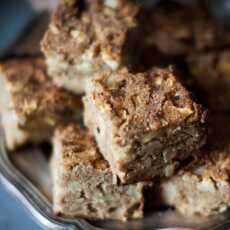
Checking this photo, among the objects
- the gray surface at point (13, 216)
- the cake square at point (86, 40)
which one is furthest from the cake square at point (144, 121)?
the gray surface at point (13, 216)

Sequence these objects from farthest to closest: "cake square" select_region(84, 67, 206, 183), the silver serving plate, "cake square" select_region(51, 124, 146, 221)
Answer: the silver serving plate → "cake square" select_region(51, 124, 146, 221) → "cake square" select_region(84, 67, 206, 183)

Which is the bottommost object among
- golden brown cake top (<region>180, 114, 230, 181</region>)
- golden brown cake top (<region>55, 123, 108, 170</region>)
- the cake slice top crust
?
golden brown cake top (<region>180, 114, 230, 181</region>)

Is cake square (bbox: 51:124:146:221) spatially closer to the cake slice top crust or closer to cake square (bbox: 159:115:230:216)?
cake square (bbox: 159:115:230:216)

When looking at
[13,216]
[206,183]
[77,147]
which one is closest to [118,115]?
[77,147]

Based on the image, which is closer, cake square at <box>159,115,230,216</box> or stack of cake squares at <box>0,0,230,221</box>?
stack of cake squares at <box>0,0,230,221</box>

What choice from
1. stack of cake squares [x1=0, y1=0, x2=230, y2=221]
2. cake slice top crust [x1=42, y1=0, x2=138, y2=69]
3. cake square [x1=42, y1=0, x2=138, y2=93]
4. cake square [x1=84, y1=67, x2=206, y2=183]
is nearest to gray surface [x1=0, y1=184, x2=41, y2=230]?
stack of cake squares [x1=0, y1=0, x2=230, y2=221]

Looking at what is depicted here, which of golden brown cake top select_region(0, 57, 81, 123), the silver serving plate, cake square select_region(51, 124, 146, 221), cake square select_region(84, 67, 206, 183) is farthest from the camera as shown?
golden brown cake top select_region(0, 57, 81, 123)

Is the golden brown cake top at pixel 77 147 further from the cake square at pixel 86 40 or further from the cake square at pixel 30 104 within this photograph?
the cake square at pixel 86 40
